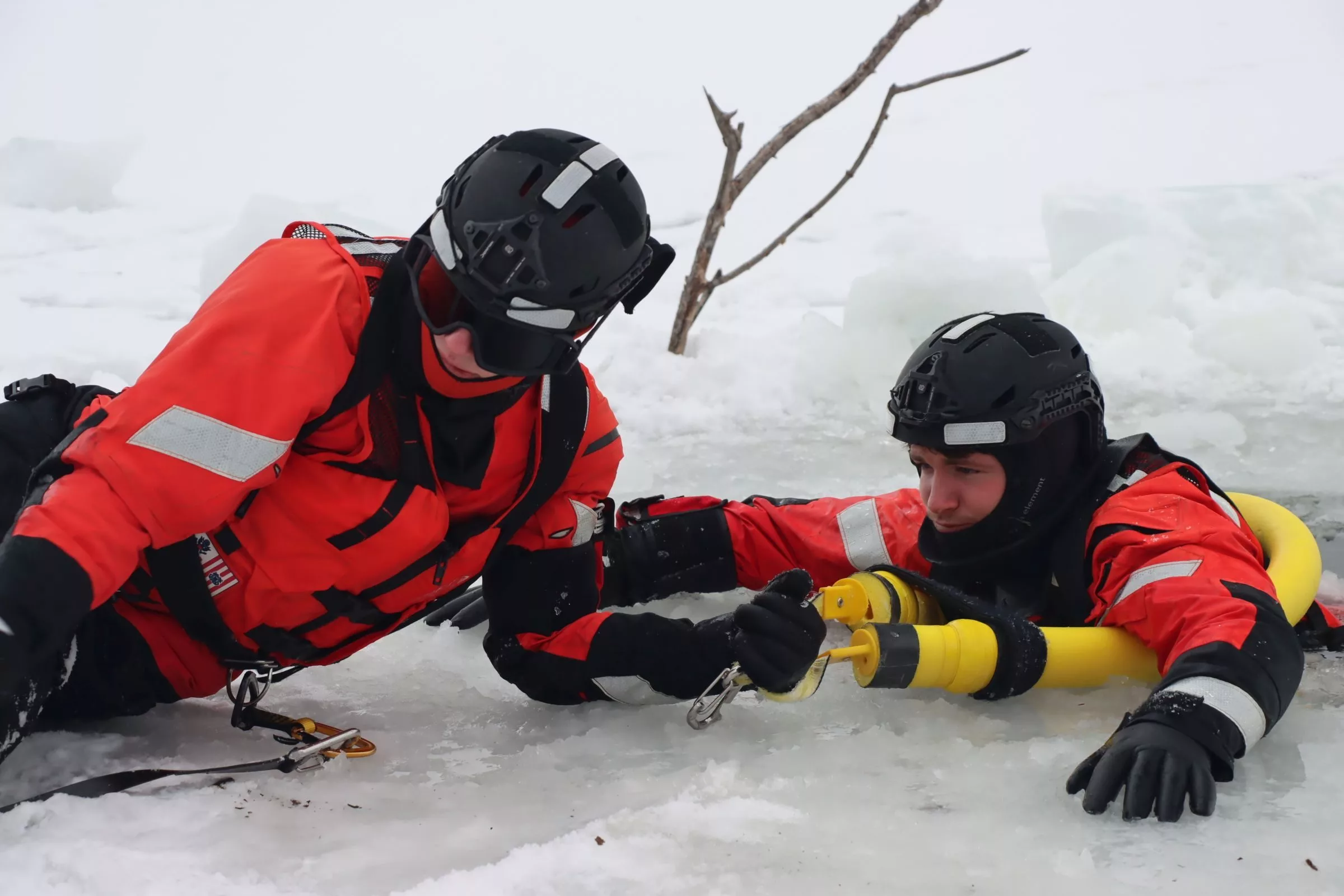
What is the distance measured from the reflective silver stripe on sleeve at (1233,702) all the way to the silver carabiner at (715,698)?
70 cm

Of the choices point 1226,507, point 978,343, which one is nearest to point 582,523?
point 978,343

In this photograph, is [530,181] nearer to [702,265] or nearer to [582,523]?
[582,523]

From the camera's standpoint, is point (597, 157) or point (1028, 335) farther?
point (1028, 335)

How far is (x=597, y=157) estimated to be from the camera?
1824 millimetres

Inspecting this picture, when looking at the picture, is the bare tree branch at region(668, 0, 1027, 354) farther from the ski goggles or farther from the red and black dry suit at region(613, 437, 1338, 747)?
the ski goggles

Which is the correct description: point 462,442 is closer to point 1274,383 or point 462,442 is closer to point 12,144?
point 1274,383

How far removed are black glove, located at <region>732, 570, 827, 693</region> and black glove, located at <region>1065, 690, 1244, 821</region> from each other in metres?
0.45

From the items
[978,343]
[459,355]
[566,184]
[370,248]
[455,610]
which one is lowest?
[455,610]

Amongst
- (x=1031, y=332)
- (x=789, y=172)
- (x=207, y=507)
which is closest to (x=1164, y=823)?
(x=1031, y=332)

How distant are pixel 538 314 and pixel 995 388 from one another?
3.41 feet

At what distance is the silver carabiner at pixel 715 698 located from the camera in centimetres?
203

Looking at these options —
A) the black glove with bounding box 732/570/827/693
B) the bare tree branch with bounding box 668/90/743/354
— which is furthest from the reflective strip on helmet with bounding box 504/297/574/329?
the bare tree branch with bounding box 668/90/743/354

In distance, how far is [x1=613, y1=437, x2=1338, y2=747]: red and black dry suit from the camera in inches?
76.9

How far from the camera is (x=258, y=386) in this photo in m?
1.65
